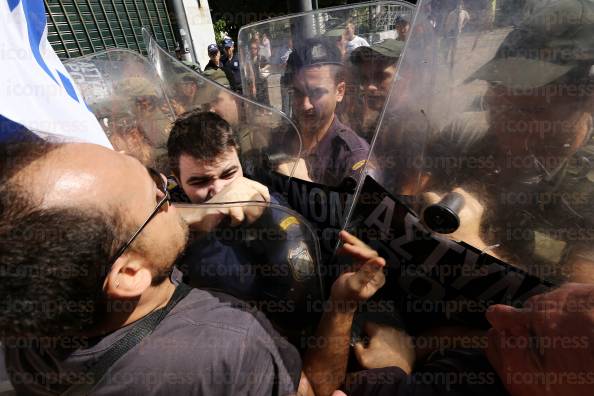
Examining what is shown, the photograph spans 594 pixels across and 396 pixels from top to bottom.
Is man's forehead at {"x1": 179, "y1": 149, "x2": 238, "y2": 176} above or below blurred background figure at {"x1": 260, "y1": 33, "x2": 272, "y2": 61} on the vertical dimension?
below

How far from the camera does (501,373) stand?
1036mm

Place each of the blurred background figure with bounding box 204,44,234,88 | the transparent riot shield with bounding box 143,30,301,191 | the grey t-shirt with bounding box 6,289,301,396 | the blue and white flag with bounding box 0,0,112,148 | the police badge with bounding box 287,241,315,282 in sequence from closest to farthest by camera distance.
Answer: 1. the grey t-shirt with bounding box 6,289,301,396
2. the police badge with bounding box 287,241,315,282
3. the blue and white flag with bounding box 0,0,112,148
4. the transparent riot shield with bounding box 143,30,301,191
5. the blurred background figure with bounding box 204,44,234,88

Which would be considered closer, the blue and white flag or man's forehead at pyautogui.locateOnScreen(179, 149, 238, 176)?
the blue and white flag

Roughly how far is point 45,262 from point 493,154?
1.28m

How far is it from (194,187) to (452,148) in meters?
1.23

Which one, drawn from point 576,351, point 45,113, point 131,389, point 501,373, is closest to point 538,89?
point 576,351

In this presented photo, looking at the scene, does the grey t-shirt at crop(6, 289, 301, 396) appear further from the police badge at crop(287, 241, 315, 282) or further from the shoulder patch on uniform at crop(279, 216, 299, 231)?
the shoulder patch on uniform at crop(279, 216, 299, 231)

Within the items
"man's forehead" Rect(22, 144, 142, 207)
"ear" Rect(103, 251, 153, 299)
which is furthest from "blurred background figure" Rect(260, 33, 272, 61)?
"ear" Rect(103, 251, 153, 299)

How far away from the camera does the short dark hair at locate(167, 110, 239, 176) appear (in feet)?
5.52

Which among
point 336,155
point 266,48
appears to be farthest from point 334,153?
point 266,48

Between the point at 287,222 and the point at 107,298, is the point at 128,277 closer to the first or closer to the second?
the point at 107,298

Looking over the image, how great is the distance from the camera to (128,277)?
1010 millimetres

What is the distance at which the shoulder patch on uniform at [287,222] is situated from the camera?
1.13 meters

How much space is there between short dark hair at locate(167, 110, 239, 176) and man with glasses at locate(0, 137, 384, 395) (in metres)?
0.54
